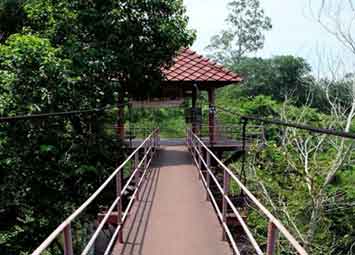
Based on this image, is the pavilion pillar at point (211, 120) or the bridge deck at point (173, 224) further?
the pavilion pillar at point (211, 120)

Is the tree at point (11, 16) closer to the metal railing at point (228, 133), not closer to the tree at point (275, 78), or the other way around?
the metal railing at point (228, 133)

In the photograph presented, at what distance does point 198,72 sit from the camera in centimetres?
1102

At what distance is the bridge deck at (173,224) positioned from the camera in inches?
115

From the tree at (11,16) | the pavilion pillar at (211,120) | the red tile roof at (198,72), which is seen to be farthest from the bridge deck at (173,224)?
the tree at (11,16)

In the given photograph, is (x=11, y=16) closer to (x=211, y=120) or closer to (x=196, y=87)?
(x=196, y=87)

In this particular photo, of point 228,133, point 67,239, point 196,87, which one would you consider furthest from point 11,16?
point 67,239

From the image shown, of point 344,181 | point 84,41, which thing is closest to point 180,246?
point 84,41

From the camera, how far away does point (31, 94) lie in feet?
16.9

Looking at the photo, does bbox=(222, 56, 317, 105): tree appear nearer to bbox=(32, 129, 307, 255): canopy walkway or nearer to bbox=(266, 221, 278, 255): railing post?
bbox=(32, 129, 307, 255): canopy walkway

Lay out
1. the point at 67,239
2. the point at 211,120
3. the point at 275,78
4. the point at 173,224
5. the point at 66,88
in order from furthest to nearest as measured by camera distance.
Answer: the point at 275,78 < the point at 211,120 < the point at 66,88 < the point at 173,224 < the point at 67,239

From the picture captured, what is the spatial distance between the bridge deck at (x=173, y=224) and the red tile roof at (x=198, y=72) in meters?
5.33

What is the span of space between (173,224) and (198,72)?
793cm

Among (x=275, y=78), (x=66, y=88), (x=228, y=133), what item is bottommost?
(x=228, y=133)

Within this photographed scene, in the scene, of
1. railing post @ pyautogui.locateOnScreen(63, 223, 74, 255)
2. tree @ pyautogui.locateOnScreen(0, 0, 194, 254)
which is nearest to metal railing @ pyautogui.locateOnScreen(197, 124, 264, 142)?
tree @ pyautogui.locateOnScreen(0, 0, 194, 254)
